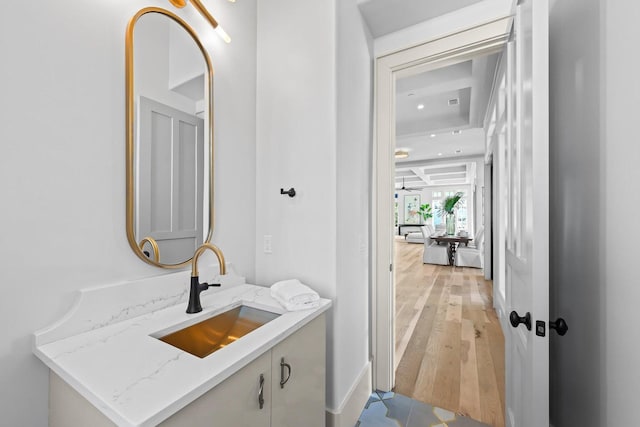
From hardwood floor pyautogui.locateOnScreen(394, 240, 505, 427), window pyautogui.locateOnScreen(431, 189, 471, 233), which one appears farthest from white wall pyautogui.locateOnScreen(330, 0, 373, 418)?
window pyautogui.locateOnScreen(431, 189, 471, 233)

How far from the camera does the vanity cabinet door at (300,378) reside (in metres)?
0.94

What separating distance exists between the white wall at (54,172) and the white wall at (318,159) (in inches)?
28.8

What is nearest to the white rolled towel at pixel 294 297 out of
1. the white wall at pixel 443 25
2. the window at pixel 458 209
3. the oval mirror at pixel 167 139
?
the oval mirror at pixel 167 139

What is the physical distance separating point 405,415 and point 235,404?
4.50ft

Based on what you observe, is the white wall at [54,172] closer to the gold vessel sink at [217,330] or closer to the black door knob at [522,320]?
the gold vessel sink at [217,330]

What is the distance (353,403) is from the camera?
159cm

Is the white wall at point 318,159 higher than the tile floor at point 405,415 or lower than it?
higher

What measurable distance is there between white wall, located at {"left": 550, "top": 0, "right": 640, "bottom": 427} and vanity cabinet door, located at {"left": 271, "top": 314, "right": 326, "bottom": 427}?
0.98 m

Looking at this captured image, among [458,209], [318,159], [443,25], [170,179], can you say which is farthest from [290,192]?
[458,209]

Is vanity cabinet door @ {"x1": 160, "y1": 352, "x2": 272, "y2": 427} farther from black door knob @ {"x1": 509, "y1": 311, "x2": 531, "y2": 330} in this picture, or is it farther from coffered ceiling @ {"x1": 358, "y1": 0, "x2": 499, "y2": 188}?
coffered ceiling @ {"x1": 358, "y1": 0, "x2": 499, "y2": 188}

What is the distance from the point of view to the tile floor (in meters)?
1.58

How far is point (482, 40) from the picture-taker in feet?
5.32

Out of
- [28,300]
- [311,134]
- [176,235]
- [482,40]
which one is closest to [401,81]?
[482,40]

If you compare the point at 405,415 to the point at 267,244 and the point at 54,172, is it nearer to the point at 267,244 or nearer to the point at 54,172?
the point at 267,244
